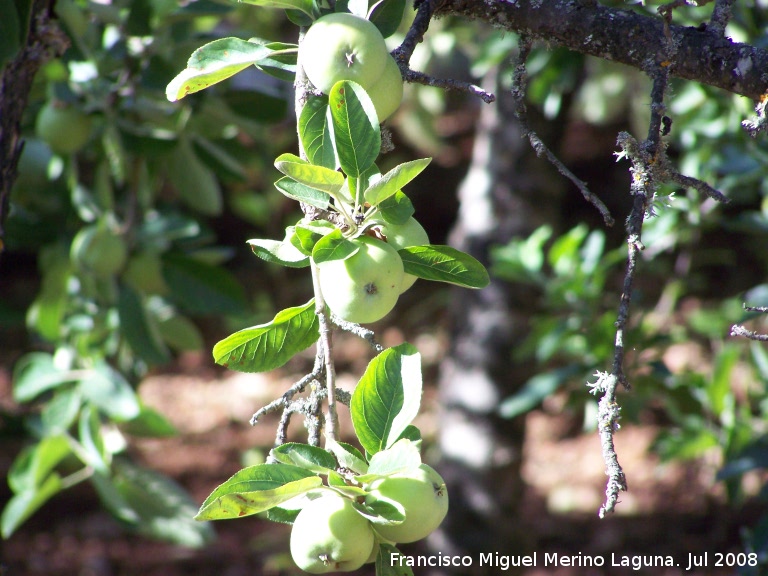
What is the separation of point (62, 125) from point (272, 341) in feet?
2.59

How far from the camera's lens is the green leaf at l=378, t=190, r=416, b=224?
0.58 meters

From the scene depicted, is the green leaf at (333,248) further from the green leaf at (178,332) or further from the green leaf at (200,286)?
the green leaf at (178,332)

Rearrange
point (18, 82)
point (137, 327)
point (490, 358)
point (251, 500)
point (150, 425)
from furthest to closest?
point (490, 358)
point (150, 425)
point (137, 327)
point (18, 82)
point (251, 500)

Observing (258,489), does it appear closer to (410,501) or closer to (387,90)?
(410,501)

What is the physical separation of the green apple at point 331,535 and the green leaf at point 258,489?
21 millimetres

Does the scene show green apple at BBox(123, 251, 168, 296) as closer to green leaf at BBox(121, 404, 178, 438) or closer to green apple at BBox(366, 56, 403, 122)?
green leaf at BBox(121, 404, 178, 438)

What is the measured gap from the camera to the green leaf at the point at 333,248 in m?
0.54

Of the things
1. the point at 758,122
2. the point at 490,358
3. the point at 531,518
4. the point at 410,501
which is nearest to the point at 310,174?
the point at 410,501

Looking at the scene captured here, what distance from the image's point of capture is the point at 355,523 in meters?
0.54

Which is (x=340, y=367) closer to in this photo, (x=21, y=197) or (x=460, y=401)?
(x=460, y=401)

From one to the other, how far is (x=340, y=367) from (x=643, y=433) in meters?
1.26

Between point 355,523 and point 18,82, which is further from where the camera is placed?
point 18,82

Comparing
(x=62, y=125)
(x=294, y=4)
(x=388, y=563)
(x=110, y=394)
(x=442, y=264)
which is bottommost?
(x=388, y=563)

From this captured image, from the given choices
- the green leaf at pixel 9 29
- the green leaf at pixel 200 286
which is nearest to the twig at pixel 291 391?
the green leaf at pixel 9 29
